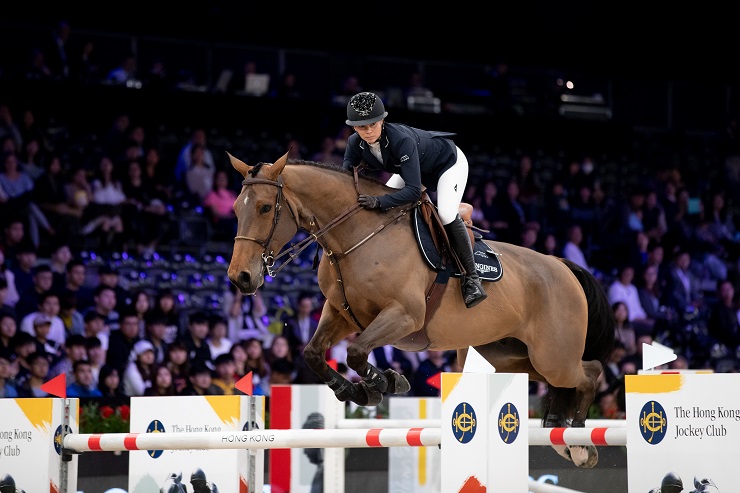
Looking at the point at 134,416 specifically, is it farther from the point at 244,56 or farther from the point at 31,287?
the point at 244,56

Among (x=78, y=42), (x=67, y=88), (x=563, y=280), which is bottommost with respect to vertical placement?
(x=563, y=280)

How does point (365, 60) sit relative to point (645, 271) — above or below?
above

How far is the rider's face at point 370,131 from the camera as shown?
5852mm

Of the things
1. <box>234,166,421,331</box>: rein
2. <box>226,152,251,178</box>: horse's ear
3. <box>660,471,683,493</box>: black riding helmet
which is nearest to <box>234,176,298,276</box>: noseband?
<box>234,166,421,331</box>: rein

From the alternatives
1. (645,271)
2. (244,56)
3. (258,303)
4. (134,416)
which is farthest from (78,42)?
(134,416)

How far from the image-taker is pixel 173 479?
6023 millimetres

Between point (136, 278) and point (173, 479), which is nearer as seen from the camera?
point (173, 479)

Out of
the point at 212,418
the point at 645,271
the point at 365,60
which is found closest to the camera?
the point at 212,418

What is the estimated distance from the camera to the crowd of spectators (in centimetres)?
920

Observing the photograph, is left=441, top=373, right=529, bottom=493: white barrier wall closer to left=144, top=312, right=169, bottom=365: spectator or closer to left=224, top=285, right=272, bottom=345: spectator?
left=144, top=312, right=169, bottom=365: spectator

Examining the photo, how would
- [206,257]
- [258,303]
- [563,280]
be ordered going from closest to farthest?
[563,280] → [258,303] → [206,257]

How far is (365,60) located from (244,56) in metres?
1.94

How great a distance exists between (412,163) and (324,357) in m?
1.18

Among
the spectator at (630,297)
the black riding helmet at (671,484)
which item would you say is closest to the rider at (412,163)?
the black riding helmet at (671,484)
